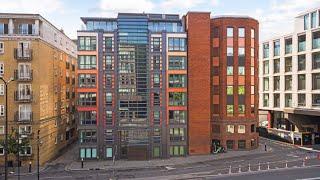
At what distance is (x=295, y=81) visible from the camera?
88625 millimetres

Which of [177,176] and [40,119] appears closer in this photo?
[177,176]

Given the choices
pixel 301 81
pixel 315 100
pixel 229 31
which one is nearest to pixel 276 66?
pixel 301 81

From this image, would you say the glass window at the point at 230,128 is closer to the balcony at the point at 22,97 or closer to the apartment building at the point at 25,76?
the apartment building at the point at 25,76

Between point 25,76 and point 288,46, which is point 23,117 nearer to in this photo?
point 25,76

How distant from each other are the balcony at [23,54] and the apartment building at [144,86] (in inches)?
354

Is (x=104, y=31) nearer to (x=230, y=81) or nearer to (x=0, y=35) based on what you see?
(x=0, y=35)

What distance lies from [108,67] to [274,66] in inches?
1872

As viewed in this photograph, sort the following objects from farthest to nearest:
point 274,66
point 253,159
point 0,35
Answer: point 274,66 < point 253,159 < point 0,35

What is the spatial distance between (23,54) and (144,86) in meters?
20.5

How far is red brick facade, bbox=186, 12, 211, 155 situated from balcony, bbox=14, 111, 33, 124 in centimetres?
2746

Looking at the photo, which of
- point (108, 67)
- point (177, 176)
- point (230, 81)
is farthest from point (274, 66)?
point (177, 176)

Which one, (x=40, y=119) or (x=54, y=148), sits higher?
(x=40, y=119)

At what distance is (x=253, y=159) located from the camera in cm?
6681

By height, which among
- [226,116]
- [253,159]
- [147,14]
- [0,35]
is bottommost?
[253,159]
